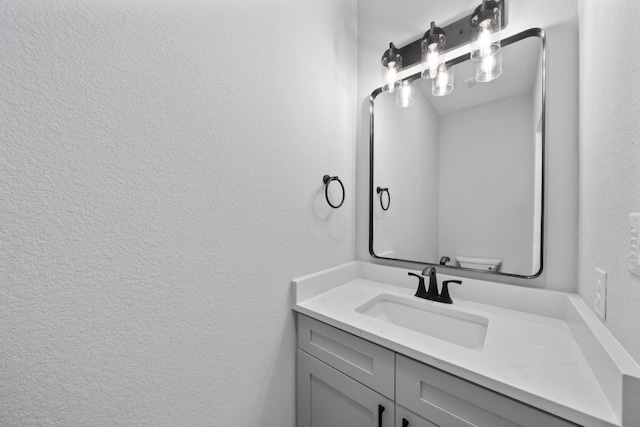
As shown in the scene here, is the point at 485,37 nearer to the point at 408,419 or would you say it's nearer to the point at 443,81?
the point at 443,81

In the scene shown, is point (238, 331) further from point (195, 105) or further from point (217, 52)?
point (217, 52)

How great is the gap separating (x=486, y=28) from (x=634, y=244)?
974 millimetres

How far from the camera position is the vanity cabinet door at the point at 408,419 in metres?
0.71

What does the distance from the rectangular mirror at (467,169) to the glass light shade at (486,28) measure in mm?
84

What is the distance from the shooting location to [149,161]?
63 centimetres

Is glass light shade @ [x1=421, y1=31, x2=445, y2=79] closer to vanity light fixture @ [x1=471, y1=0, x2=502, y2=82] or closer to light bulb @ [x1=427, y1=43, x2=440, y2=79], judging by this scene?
light bulb @ [x1=427, y1=43, x2=440, y2=79]

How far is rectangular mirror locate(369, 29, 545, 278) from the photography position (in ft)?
3.20

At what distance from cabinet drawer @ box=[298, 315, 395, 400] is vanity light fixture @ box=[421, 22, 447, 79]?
4.05 feet

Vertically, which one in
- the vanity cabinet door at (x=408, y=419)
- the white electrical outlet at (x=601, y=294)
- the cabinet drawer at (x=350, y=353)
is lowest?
the vanity cabinet door at (x=408, y=419)

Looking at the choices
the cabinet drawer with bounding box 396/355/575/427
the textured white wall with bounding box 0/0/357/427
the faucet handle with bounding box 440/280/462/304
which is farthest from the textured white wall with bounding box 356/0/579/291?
the textured white wall with bounding box 0/0/357/427

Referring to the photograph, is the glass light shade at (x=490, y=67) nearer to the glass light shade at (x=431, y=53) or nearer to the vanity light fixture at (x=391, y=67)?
the glass light shade at (x=431, y=53)

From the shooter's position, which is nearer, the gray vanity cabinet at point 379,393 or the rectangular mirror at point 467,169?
the gray vanity cabinet at point 379,393

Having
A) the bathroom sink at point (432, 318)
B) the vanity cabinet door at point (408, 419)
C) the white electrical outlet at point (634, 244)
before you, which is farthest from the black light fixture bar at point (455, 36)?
the vanity cabinet door at point (408, 419)

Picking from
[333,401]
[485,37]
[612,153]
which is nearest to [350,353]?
[333,401]
